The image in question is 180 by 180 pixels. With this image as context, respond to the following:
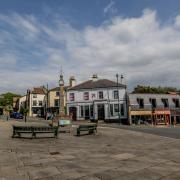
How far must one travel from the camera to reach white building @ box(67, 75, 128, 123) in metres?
49.6

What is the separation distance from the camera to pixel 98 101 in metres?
50.7

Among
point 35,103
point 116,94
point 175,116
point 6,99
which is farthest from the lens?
point 6,99

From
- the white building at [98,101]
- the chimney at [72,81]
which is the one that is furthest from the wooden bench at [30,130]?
the chimney at [72,81]

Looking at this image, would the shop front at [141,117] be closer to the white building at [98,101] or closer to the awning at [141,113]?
the awning at [141,113]

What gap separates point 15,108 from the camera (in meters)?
94.2

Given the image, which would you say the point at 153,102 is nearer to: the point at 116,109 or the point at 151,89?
the point at 116,109

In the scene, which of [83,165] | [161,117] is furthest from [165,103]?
[83,165]

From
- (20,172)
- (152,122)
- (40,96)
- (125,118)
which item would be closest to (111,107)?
(125,118)

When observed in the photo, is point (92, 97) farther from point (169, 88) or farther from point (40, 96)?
point (169, 88)

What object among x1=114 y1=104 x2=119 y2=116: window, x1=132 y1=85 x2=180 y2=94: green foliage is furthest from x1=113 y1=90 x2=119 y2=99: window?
x1=132 y1=85 x2=180 y2=94: green foliage

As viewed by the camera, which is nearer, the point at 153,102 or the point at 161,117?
the point at 161,117

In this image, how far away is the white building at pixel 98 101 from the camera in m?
49.6

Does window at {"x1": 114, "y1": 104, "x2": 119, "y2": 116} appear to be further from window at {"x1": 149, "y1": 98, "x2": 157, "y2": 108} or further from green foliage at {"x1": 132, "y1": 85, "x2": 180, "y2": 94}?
green foliage at {"x1": 132, "y1": 85, "x2": 180, "y2": 94}

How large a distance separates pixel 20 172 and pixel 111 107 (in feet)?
137
